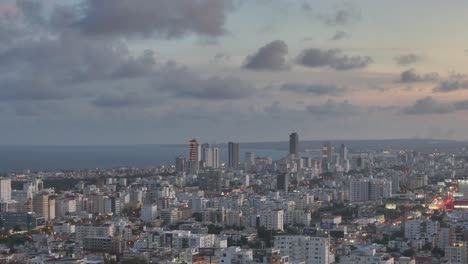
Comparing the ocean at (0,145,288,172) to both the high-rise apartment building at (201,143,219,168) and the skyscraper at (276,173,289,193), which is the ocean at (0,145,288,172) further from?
the skyscraper at (276,173,289,193)

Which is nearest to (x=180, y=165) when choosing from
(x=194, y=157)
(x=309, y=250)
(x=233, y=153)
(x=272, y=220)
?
(x=194, y=157)

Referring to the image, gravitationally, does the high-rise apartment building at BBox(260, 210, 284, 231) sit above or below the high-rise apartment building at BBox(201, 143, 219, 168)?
below

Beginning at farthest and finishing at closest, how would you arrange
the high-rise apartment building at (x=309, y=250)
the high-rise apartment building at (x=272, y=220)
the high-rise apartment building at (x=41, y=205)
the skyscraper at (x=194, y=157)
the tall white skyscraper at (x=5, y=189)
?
the skyscraper at (x=194, y=157), the tall white skyscraper at (x=5, y=189), the high-rise apartment building at (x=41, y=205), the high-rise apartment building at (x=272, y=220), the high-rise apartment building at (x=309, y=250)

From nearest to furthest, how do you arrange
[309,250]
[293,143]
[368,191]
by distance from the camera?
[309,250], [368,191], [293,143]

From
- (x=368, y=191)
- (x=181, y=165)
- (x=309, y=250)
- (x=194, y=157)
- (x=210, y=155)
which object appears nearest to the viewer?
(x=309, y=250)

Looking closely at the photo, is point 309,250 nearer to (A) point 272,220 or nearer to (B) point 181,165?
(A) point 272,220

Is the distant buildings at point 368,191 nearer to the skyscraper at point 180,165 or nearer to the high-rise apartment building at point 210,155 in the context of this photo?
the skyscraper at point 180,165

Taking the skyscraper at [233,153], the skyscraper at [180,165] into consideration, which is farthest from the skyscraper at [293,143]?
the skyscraper at [180,165]

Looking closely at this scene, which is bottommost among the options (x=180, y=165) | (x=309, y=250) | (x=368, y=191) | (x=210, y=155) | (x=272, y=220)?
(x=272, y=220)

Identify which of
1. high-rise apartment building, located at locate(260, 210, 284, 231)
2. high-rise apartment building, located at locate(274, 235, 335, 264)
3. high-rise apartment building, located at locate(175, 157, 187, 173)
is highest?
high-rise apartment building, located at locate(175, 157, 187, 173)

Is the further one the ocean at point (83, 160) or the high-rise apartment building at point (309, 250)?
the ocean at point (83, 160)

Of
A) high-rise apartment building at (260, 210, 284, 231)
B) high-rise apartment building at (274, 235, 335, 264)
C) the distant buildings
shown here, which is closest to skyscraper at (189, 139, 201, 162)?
the distant buildings

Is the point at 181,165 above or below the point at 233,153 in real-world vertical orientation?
below
